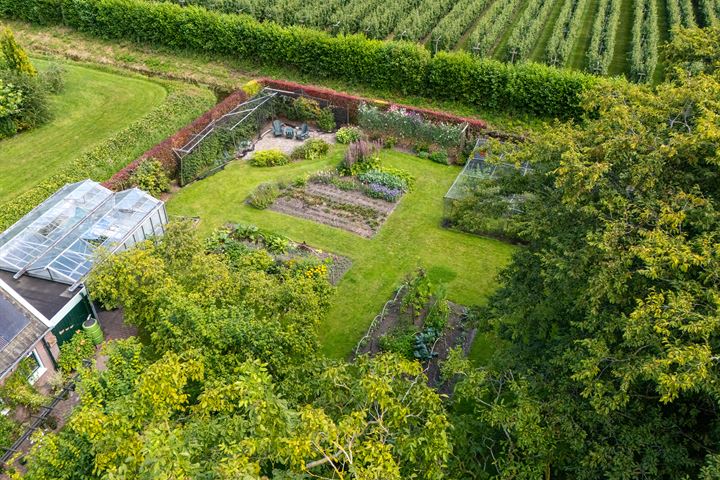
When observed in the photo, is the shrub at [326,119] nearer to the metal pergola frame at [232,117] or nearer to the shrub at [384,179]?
the metal pergola frame at [232,117]

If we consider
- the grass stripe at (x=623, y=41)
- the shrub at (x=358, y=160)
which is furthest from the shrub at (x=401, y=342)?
the grass stripe at (x=623, y=41)

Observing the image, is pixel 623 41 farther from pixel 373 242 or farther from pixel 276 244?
pixel 276 244

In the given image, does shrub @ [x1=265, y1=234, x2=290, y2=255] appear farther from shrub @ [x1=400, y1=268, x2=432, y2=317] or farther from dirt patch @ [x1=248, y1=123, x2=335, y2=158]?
dirt patch @ [x1=248, y1=123, x2=335, y2=158]

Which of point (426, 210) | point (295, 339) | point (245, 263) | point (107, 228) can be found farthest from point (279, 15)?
point (295, 339)

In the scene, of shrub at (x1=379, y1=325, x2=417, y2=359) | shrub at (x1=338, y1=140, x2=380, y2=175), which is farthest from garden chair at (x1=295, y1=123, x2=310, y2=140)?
shrub at (x1=379, y1=325, x2=417, y2=359)

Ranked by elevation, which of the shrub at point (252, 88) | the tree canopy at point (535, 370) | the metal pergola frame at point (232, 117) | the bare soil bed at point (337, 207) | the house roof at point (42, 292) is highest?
the tree canopy at point (535, 370)

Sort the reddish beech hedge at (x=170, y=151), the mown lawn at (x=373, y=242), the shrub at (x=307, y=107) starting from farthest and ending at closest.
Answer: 1. the shrub at (x=307, y=107)
2. the reddish beech hedge at (x=170, y=151)
3. the mown lawn at (x=373, y=242)

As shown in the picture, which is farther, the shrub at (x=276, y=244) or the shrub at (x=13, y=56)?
the shrub at (x=13, y=56)

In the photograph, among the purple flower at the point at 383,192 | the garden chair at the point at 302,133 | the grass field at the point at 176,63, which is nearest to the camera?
the purple flower at the point at 383,192
